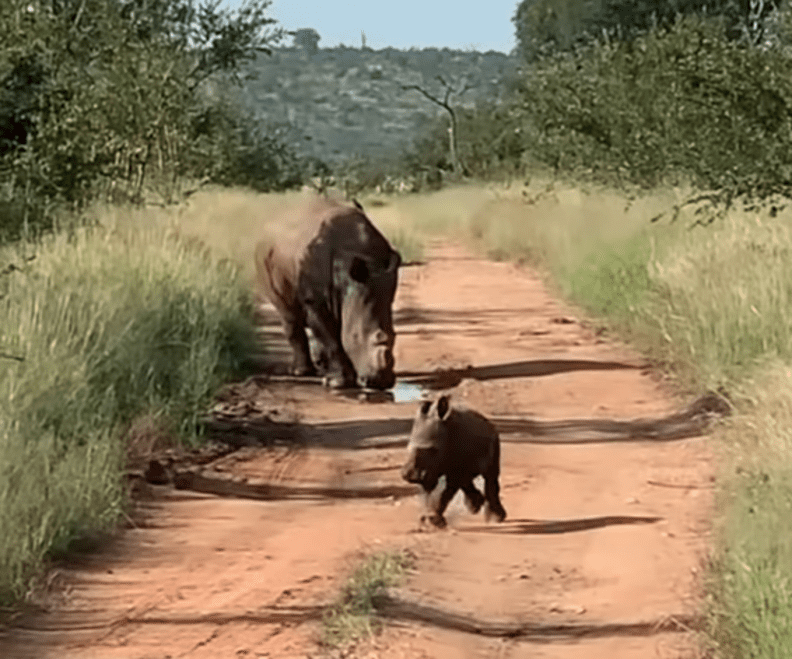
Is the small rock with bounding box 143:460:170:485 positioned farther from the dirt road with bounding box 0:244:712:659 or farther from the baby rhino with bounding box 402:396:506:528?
the baby rhino with bounding box 402:396:506:528

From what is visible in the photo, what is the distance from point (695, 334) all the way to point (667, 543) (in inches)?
184

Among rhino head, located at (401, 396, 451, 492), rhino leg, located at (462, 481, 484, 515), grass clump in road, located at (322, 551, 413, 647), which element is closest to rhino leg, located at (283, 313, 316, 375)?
rhino leg, located at (462, 481, 484, 515)

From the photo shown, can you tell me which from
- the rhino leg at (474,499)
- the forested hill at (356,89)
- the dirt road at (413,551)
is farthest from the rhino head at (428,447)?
the forested hill at (356,89)

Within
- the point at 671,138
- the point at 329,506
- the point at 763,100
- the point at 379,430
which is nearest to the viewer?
the point at 329,506

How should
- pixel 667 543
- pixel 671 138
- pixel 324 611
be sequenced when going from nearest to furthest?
pixel 324 611 → pixel 667 543 → pixel 671 138

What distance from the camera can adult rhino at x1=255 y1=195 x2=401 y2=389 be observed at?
37.3 ft

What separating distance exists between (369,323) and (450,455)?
4.05m

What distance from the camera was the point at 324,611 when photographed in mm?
6133

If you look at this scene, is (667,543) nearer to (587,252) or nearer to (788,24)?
(788,24)

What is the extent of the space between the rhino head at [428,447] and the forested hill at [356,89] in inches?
4007

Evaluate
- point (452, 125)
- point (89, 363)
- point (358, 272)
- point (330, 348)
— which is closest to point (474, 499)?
point (89, 363)

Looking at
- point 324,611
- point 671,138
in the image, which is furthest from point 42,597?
point 671,138

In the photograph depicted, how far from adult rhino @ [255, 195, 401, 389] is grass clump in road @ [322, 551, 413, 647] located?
4.42m

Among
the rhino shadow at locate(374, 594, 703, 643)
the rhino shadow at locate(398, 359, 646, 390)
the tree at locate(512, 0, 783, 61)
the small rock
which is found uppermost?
the tree at locate(512, 0, 783, 61)
